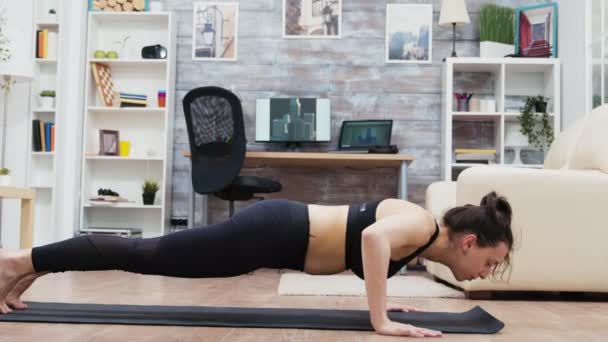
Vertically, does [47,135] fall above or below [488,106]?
below

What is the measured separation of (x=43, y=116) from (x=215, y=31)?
4.99 feet

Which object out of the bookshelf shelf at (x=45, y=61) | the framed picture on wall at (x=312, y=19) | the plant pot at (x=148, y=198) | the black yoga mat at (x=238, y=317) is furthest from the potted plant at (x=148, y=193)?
the black yoga mat at (x=238, y=317)

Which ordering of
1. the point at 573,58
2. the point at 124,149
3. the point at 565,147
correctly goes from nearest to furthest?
the point at 565,147 < the point at 573,58 < the point at 124,149

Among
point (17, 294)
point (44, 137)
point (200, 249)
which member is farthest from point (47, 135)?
point (200, 249)

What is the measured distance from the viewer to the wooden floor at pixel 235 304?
1901 millimetres

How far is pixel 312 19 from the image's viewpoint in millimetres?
5691

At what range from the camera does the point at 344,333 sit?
79.1 inches

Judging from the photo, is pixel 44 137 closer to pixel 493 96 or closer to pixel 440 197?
pixel 440 197

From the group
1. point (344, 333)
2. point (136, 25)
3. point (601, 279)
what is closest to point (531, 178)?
point (601, 279)

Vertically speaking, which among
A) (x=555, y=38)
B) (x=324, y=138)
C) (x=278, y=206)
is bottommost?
(x=278, y=206)

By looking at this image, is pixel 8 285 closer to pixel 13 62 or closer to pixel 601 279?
pixel 601 279

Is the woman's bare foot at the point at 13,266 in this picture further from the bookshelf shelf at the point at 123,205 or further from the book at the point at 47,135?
the book at the point at 47,135

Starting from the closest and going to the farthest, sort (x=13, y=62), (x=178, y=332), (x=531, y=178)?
(x=178, y=332)
(x=531, y=178)
(x=13, y=62)

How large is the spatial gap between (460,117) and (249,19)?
73.3 inches
